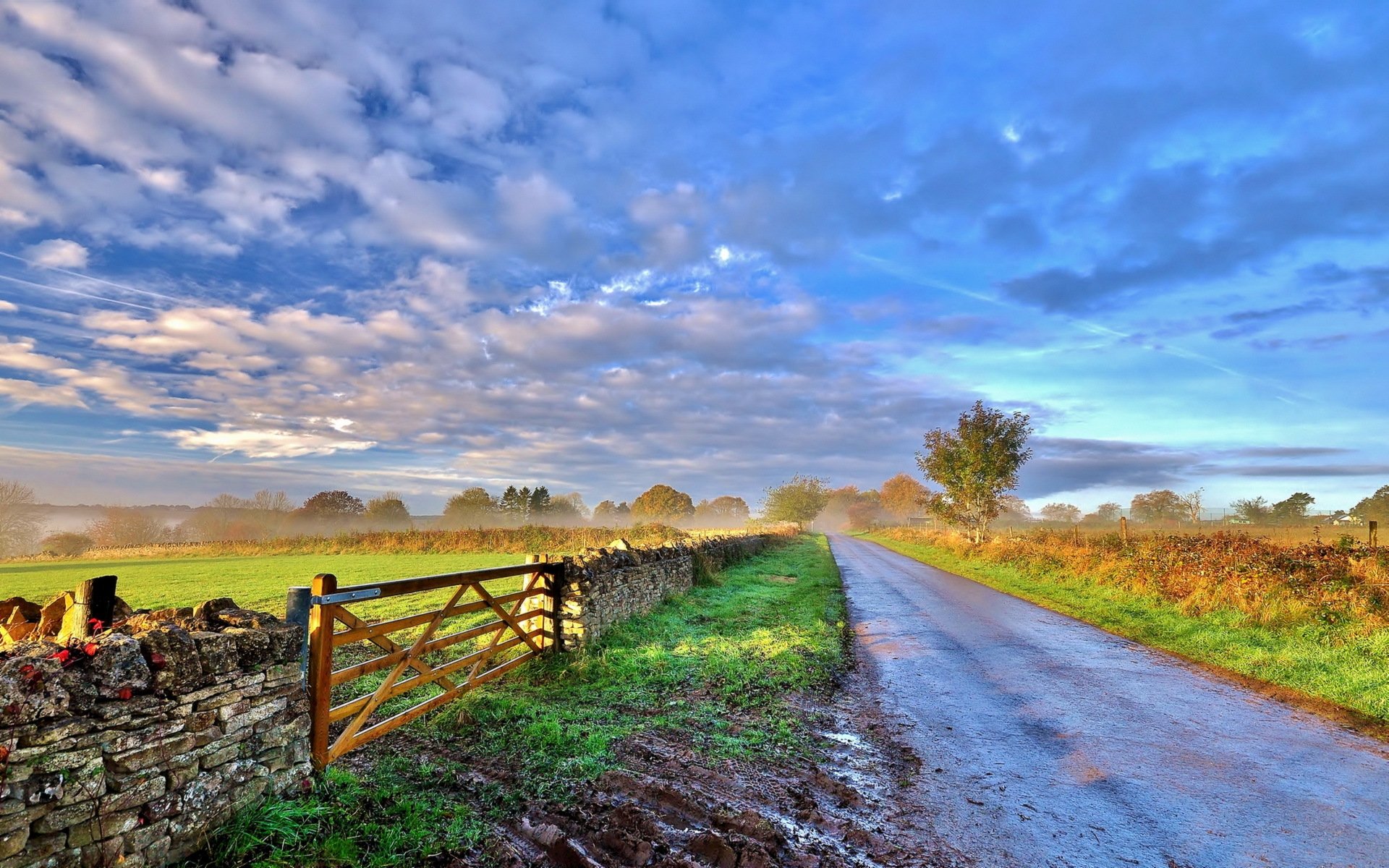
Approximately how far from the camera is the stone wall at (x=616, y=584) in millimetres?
9602

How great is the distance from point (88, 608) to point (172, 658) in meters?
0.97

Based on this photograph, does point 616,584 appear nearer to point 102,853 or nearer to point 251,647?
point 251,647

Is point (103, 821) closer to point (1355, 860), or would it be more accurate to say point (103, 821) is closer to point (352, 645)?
point (352, 645)

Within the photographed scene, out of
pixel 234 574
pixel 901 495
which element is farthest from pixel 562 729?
pixel 901 495

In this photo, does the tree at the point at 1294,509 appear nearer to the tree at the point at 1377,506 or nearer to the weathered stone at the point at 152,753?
the tree at the point at 1377,506

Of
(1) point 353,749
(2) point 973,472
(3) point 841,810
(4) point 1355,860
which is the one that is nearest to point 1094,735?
(4) point 1355,860

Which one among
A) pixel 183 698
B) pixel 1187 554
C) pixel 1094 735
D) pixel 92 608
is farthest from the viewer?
pixel 1187 554

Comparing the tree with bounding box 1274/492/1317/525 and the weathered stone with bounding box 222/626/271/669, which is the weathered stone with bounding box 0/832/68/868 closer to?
the weathered stone with bounding box 222/626/271/669

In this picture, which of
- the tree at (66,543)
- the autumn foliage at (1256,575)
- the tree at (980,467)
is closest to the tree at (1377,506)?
the tree at (980,467)

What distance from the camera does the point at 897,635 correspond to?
11922 mm

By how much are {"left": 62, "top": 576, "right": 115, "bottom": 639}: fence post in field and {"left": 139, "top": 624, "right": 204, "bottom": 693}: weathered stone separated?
0.64 m

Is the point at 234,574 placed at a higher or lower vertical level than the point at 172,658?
lower

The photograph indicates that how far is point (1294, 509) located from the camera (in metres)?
49.6

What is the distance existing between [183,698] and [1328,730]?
11.2m
